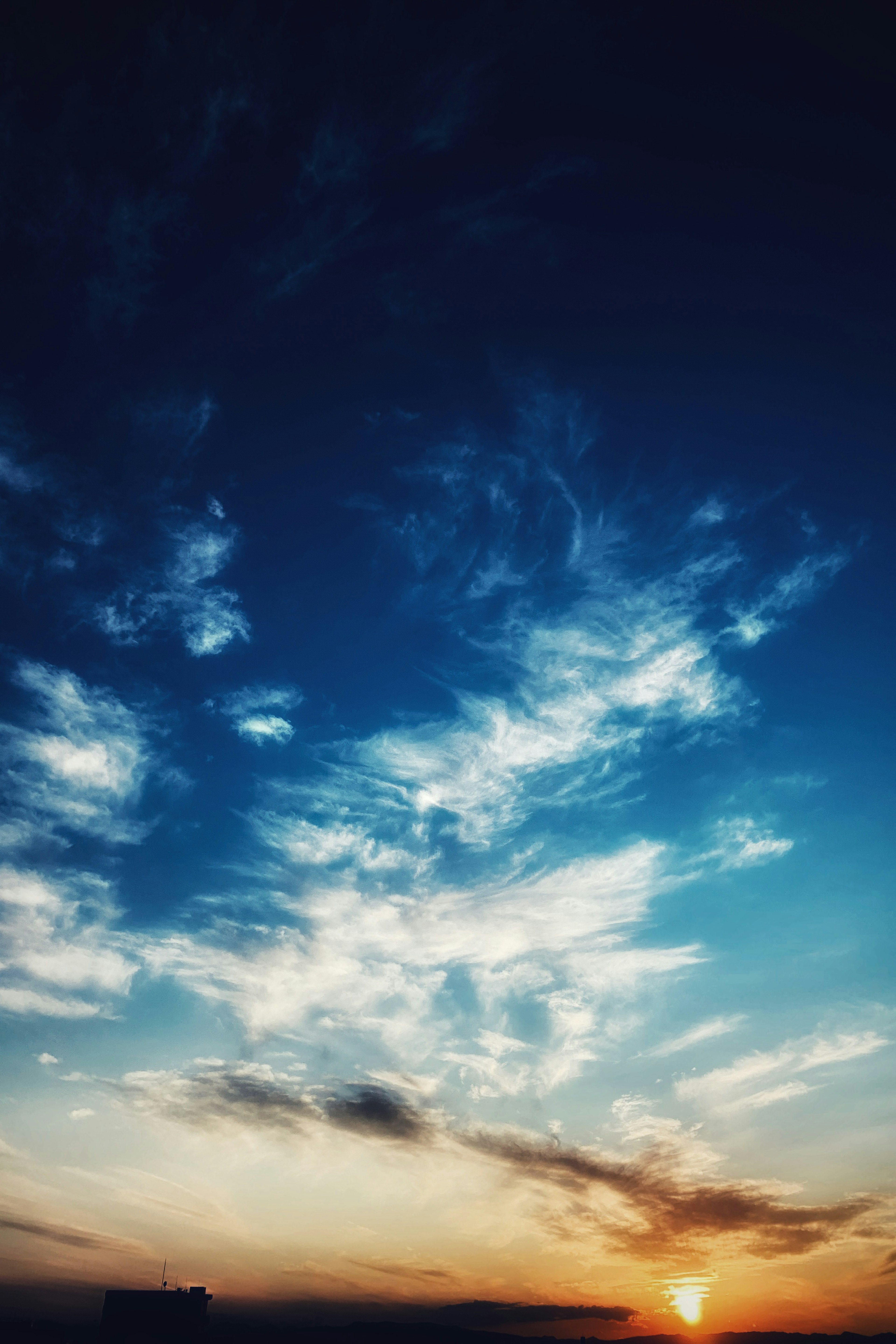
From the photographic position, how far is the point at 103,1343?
352 feet

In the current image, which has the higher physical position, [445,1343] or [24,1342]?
[24,1342]

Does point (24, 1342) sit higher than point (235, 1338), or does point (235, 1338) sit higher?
point (24, 1342)

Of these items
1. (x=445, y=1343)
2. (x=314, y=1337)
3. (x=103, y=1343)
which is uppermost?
(x=103, y=1343)

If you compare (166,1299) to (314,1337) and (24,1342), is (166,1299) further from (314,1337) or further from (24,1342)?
(314,1337)

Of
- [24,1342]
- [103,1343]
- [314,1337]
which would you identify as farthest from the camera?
[314,1337]

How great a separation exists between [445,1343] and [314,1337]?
60.1 meters

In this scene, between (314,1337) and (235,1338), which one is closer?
(235,1338)

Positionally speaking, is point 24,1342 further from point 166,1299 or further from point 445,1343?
point 445,1343

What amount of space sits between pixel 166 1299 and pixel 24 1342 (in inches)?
1011

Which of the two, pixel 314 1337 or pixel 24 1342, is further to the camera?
pixel 314 1337

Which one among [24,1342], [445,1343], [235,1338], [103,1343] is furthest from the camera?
[445,1343]

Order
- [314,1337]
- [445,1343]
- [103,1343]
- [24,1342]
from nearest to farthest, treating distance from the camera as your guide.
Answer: [24,1342] → [103,1343] → [314,1337] → [445,1343]

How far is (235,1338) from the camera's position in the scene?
5202 inches

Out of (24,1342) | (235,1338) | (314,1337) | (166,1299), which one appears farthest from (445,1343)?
(24,1342)
